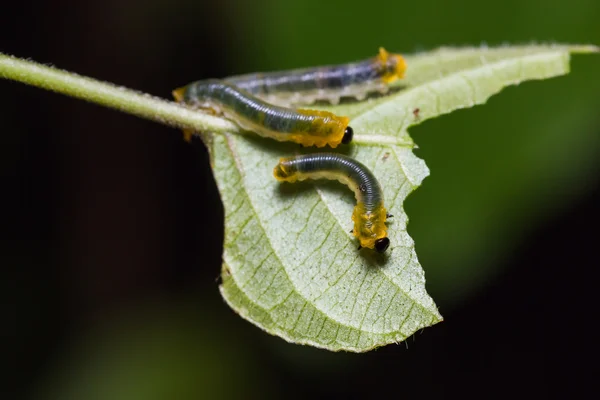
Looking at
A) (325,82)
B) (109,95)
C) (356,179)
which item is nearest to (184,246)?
(325,82)

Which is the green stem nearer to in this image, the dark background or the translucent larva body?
the translucent larva body

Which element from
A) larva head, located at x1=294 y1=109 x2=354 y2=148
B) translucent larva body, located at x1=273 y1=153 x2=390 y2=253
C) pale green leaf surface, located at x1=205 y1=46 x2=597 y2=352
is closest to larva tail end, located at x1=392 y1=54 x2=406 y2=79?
pale green leaf surface, located at x1=205 y1=46 x2=597 y2=352

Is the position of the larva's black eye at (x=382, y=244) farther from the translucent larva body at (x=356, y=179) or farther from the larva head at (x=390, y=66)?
the larva head at (x=390, y=66)

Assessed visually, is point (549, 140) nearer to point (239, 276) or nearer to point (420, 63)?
point (420, 63)

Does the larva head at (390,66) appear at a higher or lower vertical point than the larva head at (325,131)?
higher

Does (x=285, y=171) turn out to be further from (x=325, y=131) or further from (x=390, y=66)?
(x=390, y=66)

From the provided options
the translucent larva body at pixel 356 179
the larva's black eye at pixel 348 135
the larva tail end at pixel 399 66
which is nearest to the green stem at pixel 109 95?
the translucent larva body at pixel 356 179

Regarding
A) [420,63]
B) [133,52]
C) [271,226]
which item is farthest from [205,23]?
[271,226]
